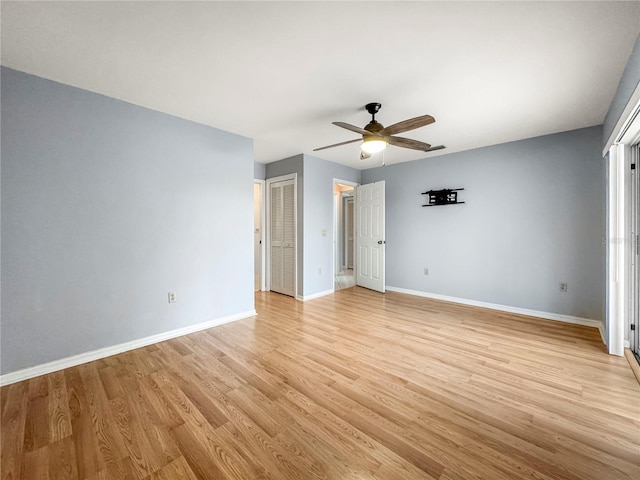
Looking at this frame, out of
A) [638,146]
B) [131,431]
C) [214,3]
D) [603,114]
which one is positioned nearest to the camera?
[214,3]

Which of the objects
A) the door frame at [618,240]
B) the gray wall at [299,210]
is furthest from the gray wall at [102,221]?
the door frame at [618,240]

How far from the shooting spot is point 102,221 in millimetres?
2490

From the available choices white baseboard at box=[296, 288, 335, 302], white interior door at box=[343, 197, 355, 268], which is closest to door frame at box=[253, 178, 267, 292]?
white baseboard at box=[296, 288, 335, 302]

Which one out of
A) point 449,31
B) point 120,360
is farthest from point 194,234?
point 449,31

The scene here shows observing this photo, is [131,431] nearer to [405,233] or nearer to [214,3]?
[214,3]

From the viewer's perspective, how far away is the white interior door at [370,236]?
16.2 feet

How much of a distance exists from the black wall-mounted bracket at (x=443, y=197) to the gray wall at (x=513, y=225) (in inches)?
3.5

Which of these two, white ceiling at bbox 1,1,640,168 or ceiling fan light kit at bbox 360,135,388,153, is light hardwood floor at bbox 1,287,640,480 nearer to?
ceiling fan light kit at bbox 360,135,388,153

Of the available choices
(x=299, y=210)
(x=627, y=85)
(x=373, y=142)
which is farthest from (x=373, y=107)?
(x=299, y=210)

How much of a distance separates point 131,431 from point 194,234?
2.01m

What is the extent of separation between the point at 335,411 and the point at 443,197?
12.6 ft

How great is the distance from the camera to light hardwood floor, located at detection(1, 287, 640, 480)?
4.44 ft

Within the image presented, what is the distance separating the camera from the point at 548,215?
3557mm

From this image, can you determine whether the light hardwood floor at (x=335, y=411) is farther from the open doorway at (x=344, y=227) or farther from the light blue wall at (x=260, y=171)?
A: the open doorway at (x=344, y=227)
